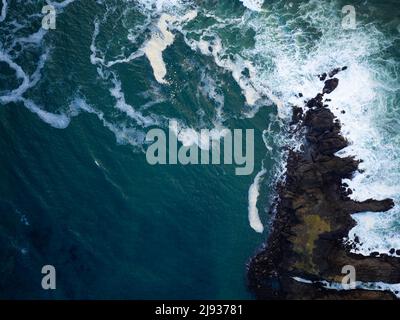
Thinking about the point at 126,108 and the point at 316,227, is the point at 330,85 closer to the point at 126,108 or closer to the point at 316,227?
the point at 316,227

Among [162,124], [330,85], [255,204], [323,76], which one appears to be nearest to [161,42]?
[162,124]

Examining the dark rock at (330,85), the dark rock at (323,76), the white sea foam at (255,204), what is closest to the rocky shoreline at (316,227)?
the dark rock at (330,85)

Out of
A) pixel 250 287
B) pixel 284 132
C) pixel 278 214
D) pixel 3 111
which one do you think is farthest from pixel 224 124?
pixel 3 111

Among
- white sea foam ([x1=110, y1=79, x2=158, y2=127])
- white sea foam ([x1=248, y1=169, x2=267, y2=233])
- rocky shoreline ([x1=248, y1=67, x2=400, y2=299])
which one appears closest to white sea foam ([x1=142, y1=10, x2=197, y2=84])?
white sea foam ([x1=110, y1=79, x2=158, y2=127])

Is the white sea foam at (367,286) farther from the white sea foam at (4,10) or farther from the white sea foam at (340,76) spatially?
the white sea foam at (4,10)

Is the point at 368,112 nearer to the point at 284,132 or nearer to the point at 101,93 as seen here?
the point at 284,132

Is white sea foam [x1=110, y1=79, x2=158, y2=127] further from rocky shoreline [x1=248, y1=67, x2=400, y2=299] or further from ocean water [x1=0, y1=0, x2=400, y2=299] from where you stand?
rocky shoreline [x1=248, y1=67, x2=400, y2=299]
